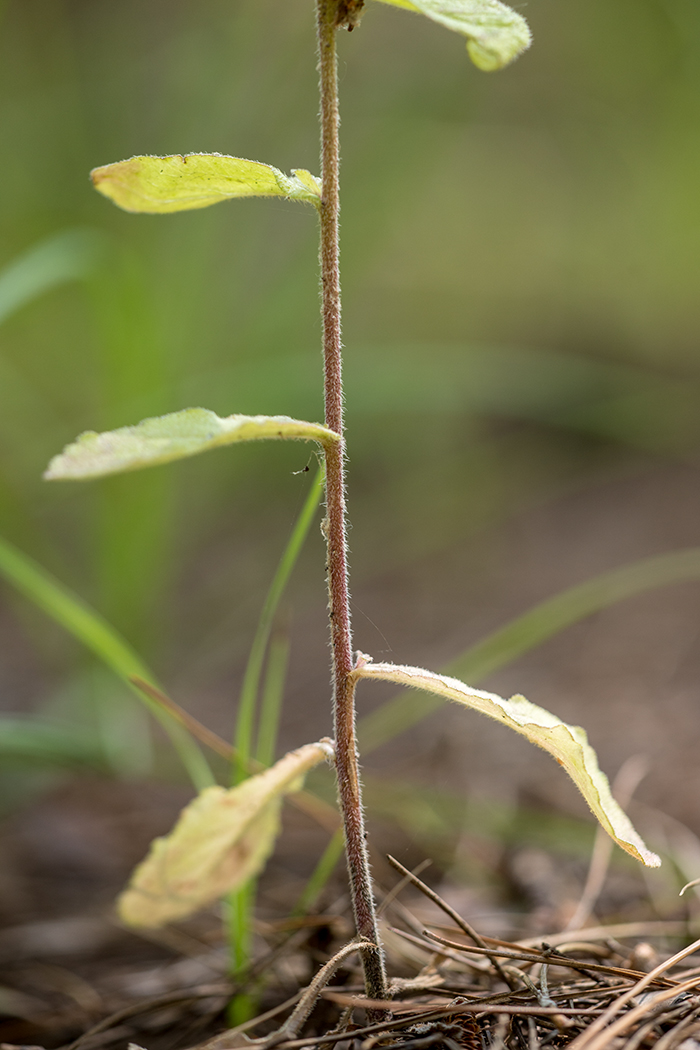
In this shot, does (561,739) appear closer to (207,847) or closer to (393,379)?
(207,847)

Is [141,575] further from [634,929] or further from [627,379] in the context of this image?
[627,379]

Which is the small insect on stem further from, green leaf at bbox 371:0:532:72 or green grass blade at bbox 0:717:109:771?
green grass blade at bbox 0:717:109:771

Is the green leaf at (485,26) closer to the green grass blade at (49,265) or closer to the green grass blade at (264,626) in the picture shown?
the green grass blade at (264,626)

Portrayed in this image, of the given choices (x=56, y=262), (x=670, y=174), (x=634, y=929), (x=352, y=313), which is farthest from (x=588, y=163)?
(x=634, y=929)

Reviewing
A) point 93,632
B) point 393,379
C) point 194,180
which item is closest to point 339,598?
point 194,180

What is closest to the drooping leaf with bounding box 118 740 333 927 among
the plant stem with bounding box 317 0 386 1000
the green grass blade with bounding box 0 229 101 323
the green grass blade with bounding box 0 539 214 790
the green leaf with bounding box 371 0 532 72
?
the plant stem with bounding box 317 0 386 1000

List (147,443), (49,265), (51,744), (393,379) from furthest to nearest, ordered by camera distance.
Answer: (393,379) < (49,265) < (51,744) < (147,443)
